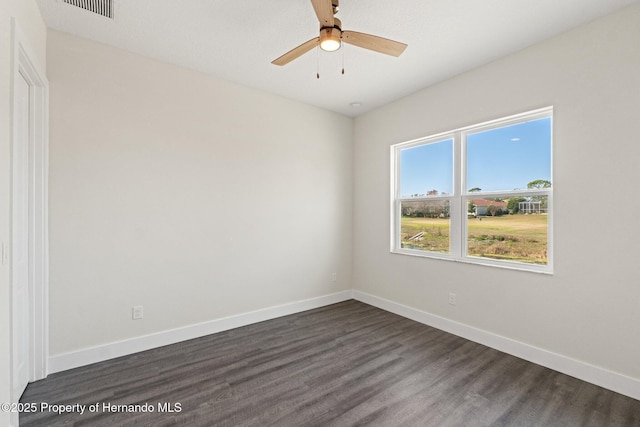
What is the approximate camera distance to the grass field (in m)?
2.64

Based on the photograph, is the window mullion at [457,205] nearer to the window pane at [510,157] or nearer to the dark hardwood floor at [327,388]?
the window pane at [510,157]

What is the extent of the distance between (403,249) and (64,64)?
4037 millimetres

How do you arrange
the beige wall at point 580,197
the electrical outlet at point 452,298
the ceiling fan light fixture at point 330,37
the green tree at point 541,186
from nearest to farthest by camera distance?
the ceiling fan light fixture at point 330,37 < the beige wall at point 580,197 < the green tree at point 541,186 < the electrical outlet at point 452,298

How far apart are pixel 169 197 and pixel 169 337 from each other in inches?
55.8

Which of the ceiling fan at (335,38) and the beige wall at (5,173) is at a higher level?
the ceiling fan at (335,38)

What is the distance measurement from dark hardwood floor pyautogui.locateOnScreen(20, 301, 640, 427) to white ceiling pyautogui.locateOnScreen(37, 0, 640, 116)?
112 inches

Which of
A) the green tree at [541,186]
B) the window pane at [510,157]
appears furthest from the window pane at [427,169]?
the green tree at [541,186]

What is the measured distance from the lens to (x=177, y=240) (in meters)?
2.93

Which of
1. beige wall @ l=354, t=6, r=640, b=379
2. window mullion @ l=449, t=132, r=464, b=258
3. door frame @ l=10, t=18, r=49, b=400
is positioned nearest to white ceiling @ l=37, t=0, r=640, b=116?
beige wall @ l=354, t=6, r=640, b=379

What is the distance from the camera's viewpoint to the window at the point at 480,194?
2.63 meters

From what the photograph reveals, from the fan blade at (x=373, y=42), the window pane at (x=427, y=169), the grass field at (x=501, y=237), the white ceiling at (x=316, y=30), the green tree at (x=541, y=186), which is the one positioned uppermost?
the white ceiling at (x=316, y=30)

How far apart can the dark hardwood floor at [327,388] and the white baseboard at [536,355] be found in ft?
0.23

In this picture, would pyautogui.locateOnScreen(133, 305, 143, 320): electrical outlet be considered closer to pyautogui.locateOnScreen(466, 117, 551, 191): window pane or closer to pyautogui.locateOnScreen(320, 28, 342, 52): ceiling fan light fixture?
pyautogui.locateOnScreen(320, 28, 342, 52): ceiling fan light fixture

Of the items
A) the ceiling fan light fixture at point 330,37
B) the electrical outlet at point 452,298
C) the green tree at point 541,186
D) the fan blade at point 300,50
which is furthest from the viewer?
the electrical outlet at point 452,298
